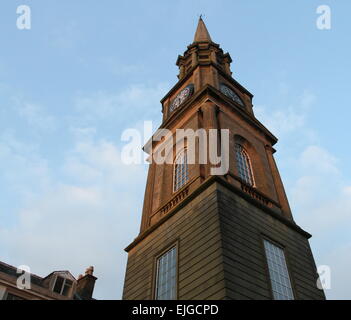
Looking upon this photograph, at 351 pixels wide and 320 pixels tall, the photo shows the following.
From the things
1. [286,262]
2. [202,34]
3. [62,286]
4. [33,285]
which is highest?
[202,34]

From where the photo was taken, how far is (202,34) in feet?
115

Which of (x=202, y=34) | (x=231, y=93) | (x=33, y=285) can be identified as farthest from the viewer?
(x=202, y=34)

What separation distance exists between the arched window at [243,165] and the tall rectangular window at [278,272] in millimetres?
4288

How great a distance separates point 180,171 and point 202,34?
1869 centimetres

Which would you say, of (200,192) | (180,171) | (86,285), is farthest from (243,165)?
(86,285)

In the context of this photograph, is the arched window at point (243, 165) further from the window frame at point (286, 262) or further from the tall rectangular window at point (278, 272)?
the tall rectangular window at point (278, 272)

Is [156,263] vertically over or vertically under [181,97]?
under

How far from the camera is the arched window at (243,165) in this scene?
20047mm

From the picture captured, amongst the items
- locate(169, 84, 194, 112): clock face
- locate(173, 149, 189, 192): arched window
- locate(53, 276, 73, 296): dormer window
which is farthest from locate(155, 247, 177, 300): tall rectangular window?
locate(169, 84, 194, 112): clock face

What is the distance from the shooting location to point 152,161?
78.3 feet

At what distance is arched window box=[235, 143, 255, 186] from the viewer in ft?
65.8

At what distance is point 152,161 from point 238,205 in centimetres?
882

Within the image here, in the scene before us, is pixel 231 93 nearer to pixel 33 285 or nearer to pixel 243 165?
pixel 243 165
